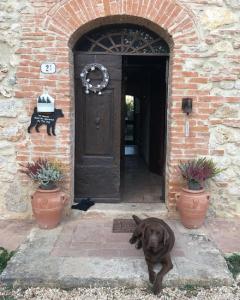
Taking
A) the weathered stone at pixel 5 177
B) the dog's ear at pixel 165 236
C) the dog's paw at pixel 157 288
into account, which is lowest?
the dog's paw at pixel 157 288

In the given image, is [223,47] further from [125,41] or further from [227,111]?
[125,41]

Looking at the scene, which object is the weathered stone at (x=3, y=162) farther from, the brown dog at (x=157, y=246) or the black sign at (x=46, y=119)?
the brown dog at (x=157, y=246)

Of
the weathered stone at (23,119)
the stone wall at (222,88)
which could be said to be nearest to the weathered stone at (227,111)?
the stone wall at (222,88)

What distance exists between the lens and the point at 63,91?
4.36 metres

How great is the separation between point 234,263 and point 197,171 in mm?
1116

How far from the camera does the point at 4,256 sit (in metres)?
3.51

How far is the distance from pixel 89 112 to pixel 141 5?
1524mm

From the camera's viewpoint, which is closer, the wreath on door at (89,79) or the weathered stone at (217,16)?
the weathered stone at (217,16)

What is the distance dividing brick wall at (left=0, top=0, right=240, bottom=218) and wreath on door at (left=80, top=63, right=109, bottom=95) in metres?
0.21

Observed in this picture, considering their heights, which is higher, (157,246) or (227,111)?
(227,111)

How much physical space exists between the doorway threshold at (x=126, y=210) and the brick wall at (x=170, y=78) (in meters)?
0.24

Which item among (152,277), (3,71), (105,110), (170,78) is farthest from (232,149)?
(3,71)

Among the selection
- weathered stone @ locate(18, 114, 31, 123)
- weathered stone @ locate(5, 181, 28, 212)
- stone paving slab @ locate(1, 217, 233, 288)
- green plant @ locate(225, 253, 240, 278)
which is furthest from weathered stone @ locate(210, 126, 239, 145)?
weathered stone @ locate(5, 181, 28, 212)

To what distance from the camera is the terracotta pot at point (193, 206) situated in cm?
405
